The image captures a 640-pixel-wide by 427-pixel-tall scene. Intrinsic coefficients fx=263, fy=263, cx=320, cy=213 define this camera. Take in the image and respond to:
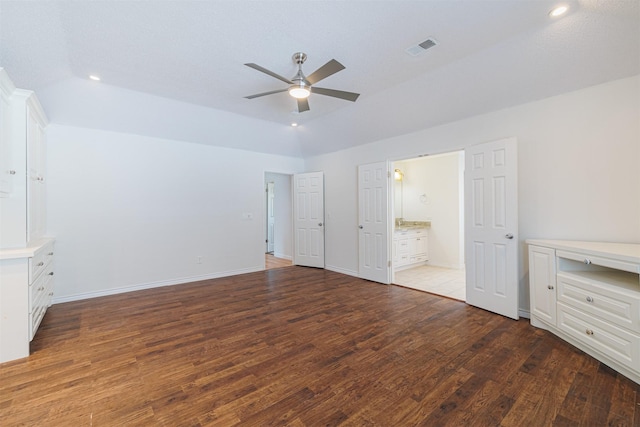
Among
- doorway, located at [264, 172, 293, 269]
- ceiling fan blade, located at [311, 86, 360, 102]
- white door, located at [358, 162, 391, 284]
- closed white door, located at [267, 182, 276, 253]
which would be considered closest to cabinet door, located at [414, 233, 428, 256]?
white door, located at [358, 162, 391, 284]

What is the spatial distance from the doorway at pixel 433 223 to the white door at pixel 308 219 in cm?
169

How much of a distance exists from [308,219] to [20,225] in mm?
4413

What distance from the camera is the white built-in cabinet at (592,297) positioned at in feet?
6.43

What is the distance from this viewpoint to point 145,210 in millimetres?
4457

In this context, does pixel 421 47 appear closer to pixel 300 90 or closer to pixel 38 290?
pixel 300 90

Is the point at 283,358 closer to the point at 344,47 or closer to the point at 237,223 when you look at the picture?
the point at 344,47

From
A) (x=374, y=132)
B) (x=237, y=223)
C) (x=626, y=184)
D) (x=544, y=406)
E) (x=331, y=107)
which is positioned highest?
(x=331, y=107)

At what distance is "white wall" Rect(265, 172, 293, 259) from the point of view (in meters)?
7.06

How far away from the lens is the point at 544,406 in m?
1.75

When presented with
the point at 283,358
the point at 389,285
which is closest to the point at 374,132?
the point at 389,285

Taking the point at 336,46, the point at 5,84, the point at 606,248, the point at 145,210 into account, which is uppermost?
the point at 336,46

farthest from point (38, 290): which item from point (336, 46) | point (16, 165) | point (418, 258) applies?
point (418, 258)

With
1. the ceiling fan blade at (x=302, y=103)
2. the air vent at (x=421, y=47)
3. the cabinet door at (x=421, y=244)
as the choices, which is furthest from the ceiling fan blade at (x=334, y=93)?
the cabinet door at (x=421, y=244)

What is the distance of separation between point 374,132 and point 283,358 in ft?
12.4
